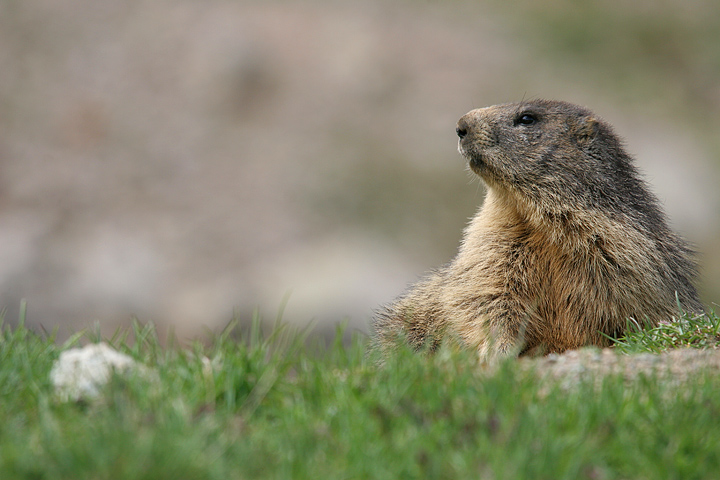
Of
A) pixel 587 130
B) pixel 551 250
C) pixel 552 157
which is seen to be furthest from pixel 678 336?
pixel 587 130

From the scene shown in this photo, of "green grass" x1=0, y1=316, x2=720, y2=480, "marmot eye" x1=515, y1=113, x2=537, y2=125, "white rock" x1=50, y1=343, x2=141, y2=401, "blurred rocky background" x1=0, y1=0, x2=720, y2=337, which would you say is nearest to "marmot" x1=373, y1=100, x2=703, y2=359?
"marmot eye" x1=515, y1=113, x2=537, y2=125

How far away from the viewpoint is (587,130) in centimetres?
653

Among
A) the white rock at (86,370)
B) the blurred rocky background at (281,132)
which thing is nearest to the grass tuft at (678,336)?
the white rock at (86,370)

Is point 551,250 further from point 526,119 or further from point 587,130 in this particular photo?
point 526,119

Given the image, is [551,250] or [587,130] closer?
[551,250]

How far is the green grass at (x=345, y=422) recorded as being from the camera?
287 centimetres

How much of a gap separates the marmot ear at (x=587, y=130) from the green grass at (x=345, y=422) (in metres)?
3.12

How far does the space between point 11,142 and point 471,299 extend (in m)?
17.3

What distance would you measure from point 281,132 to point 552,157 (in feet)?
49.5

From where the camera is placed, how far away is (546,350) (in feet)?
19.6

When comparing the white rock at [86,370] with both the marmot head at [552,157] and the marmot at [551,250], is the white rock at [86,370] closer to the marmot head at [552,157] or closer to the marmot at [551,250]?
the marmot at [551,250]

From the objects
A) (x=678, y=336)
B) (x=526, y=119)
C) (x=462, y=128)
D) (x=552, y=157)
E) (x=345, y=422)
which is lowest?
(x=345, y=422)

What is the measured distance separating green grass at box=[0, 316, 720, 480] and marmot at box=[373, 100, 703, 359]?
6.90 feet

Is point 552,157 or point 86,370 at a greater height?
point 552,157
